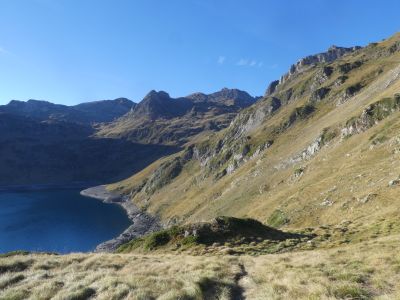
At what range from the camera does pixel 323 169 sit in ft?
261

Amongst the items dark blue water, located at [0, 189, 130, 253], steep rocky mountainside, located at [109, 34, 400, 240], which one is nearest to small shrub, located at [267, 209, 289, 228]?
steep rocky mountainside, located at [109, 34, 400, 240]

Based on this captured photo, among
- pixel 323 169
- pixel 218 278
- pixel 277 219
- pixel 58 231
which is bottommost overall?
pixel 58 231

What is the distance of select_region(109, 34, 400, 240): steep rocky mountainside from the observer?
5131 centimetres

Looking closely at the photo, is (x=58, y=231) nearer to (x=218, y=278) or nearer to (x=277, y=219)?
(x=277, y=219)

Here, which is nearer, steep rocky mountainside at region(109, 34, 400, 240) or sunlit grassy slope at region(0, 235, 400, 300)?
sunlit grassy slope at region(0, 235, 400, 300)

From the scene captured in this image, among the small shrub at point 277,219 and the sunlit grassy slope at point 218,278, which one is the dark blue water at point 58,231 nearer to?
the small shrub at point 277,219

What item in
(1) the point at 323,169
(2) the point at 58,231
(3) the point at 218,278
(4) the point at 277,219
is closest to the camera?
→ (3) the point at 218,278

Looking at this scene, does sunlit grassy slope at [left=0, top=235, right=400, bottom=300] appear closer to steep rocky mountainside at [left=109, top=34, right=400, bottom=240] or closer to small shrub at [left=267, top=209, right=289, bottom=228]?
steep rocky mountainside at [left=109, top=34, right=400, bottom=240]

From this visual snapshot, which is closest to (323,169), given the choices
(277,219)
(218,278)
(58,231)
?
(277,219)

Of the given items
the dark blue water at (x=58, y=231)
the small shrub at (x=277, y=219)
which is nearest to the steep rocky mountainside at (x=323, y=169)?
the small shrub at (x=277, y=219)

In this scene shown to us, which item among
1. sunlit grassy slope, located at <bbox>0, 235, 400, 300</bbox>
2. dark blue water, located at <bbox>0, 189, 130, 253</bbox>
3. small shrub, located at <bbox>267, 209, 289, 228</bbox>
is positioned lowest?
dark blue water, located at <bbox>0, 189, 130, 253</bbox>

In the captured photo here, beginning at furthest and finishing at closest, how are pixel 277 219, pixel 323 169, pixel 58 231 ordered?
pixel 58 231, pixel 323 169, pixel 277 219

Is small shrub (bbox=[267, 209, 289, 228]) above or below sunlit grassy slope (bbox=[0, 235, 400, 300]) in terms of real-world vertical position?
below

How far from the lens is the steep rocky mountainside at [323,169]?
168ft
